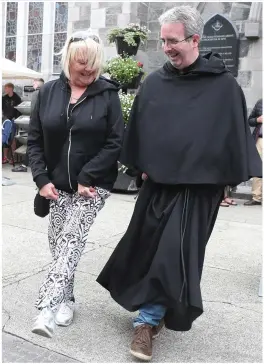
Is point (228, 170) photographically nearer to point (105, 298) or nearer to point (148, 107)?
point (148, 107)

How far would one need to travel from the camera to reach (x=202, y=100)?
276 cm

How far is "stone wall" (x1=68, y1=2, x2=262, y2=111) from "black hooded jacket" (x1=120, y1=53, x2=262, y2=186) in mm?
6816

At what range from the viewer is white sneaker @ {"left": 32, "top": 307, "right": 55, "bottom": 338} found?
2701 millimetres

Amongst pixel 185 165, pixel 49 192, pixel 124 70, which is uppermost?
pixel 124 70

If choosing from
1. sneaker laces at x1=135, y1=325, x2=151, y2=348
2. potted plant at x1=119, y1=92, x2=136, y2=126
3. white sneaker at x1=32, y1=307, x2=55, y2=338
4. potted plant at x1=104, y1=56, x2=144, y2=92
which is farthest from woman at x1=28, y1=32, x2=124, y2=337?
potted plant at x1=104, y1=56, x2=144, y2=92

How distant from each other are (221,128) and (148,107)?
0.45m

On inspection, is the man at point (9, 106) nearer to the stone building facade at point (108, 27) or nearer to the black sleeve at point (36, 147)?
the stone building facade at point (108, 27)

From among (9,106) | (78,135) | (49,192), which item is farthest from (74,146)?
(9,106)

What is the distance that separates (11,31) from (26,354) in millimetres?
12409

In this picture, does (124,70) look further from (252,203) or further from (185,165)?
(185,165)

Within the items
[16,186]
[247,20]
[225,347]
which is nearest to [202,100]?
[225,347]

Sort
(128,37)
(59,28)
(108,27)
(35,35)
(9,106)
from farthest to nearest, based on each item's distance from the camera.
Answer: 1. (35,35)
2. (59,28)
3. (9,106)
4. (108,27)
5. (128,37)

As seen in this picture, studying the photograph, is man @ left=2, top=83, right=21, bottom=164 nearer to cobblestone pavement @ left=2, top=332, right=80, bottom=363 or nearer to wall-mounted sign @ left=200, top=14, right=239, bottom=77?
wall-mounted sign @ left=200, top=14, right=239, bottom=77

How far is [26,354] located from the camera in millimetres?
2713
